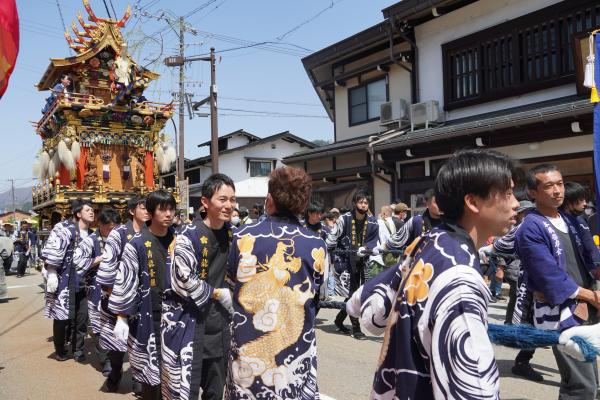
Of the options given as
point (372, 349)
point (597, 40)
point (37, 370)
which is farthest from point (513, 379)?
point (37, 370)

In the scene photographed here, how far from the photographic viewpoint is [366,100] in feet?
55.2

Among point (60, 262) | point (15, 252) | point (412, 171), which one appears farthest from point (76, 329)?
point (15, 252)

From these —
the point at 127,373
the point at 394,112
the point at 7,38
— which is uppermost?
the point at 394,112

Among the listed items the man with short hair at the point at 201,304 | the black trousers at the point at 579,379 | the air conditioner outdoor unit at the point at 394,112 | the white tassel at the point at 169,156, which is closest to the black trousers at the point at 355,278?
the man with short hair at the point at 201,304

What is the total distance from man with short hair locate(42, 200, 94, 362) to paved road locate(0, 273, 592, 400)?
12.8 inches

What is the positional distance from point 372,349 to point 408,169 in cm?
824

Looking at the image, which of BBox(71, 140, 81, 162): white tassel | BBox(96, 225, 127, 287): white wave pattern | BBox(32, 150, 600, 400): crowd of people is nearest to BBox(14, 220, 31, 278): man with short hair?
BBox(71, 140, 81, 162): white tassel

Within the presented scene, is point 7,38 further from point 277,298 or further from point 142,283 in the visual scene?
point 142,283

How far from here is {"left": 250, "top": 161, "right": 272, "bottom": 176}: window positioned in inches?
1231

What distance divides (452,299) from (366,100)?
51.9 feet

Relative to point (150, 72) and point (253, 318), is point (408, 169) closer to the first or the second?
point (253, 318)

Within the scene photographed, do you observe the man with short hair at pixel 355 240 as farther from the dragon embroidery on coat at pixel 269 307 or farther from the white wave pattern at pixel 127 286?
the dragon embroidery on coat at pixel 269 307

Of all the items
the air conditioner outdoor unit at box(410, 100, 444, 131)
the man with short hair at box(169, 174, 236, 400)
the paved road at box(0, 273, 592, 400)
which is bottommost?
the paved road at box(0, 273, 592, 400)

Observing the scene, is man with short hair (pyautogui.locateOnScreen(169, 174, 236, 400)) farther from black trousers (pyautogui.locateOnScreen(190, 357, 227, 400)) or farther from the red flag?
the red flag
